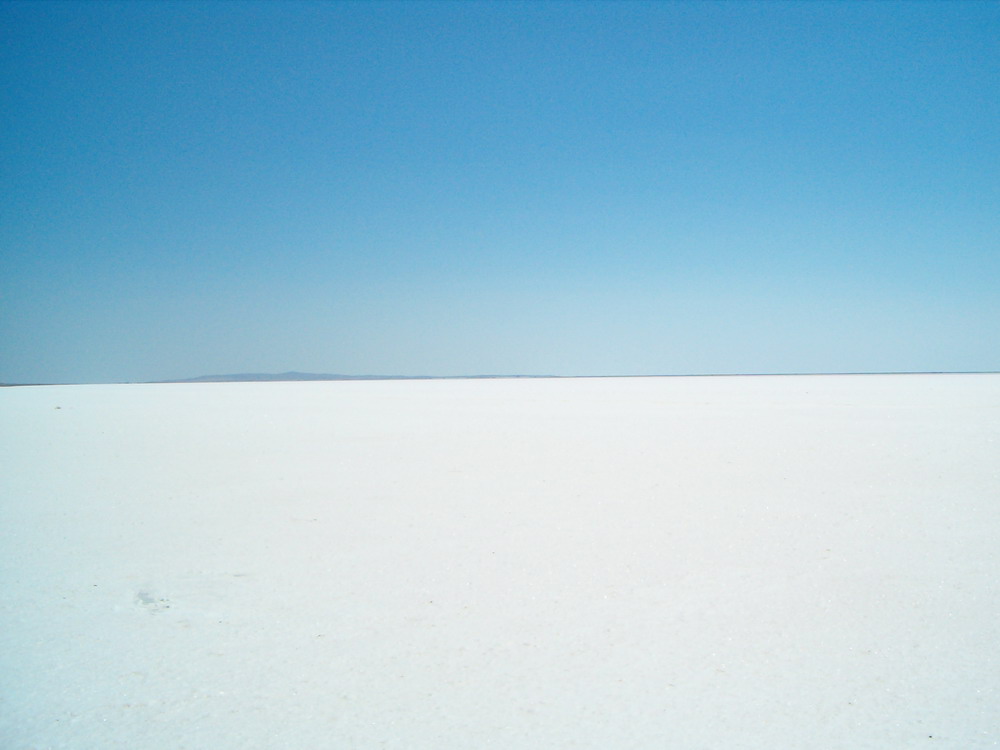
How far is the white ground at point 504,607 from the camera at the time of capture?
202 centimetres

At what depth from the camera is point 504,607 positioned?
2906 mm

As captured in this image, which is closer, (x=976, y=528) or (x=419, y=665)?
(x=419, y=665)

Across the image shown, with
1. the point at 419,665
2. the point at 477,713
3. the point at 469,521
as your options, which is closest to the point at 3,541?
the point at 469,521

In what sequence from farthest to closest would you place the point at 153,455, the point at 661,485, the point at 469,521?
the point at 153,455 → the point at 661,485 → the point at 469,521

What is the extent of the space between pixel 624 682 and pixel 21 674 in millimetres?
2249

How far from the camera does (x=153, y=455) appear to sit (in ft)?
25.2

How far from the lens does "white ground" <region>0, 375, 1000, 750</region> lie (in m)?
2.02

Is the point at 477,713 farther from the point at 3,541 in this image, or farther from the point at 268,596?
the point at 3,541

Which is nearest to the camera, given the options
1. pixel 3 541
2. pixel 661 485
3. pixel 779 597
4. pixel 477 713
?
pixel 477 713

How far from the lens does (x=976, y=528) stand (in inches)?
162

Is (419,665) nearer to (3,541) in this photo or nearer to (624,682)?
(624,682)

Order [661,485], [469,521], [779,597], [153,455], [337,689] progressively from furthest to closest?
[153,455] → [661,485] → [469,521] → [779,597] → [337,689]

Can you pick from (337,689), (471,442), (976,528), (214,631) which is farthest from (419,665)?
(471,442)

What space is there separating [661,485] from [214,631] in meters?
3.91
